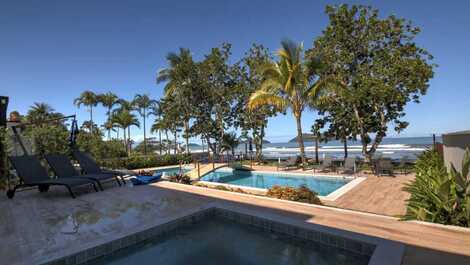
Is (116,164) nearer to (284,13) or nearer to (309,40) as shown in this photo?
(284,13)

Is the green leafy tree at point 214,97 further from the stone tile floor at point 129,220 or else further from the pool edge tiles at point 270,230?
the pool edge tiles at point 270,230

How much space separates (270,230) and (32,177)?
6.35 m

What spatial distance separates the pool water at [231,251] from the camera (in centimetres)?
341

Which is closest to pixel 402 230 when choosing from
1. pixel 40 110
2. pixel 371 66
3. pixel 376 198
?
pixel 376 198

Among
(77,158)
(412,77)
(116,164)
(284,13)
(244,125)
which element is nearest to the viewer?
(77,158)

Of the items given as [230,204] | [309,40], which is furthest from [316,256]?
[309,40]

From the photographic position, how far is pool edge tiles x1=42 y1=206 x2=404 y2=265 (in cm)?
295

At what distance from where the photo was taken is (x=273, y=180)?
11633 millimetres

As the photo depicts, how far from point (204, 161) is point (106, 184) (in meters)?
11.5

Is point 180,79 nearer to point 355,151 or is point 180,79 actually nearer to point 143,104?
point 143,104

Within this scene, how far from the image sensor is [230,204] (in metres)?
5.45

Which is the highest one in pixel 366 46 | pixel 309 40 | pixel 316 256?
pixel 309 40

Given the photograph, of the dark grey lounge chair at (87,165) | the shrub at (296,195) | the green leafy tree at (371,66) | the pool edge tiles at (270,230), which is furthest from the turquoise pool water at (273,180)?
the dark grey lounge chair at (87,165)

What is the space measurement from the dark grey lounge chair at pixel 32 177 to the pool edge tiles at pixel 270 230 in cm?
334
